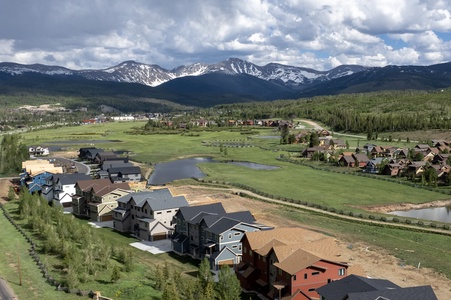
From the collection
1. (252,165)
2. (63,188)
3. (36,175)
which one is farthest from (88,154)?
(63,188)

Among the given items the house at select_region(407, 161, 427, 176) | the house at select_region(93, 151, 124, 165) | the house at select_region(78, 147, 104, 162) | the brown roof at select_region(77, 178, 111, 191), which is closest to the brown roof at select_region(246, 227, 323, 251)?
the brown roof at select_region(77, 178, 111, 191)

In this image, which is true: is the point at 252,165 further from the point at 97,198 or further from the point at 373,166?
the point at 97,198

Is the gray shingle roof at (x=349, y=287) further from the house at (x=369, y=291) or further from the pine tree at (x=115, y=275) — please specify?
the pine tree at (x=115, y=275)

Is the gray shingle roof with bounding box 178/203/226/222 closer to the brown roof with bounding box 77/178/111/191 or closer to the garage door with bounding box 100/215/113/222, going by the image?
the garage door with bounding box 100/215/113/222

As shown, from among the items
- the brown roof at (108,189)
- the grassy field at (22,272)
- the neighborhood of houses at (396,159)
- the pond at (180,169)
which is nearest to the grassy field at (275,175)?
the pond at (180,169)

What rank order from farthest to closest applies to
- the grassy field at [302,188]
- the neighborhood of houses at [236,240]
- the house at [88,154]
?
the house at [88,154], the grassy field at [302,188], the neighborhood of houses at [236,240]

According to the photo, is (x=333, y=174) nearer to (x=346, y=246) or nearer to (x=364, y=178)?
(x=364, y=178)

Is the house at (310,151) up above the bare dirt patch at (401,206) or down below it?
above

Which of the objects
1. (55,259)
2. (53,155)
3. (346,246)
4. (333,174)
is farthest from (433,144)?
(55,259)
